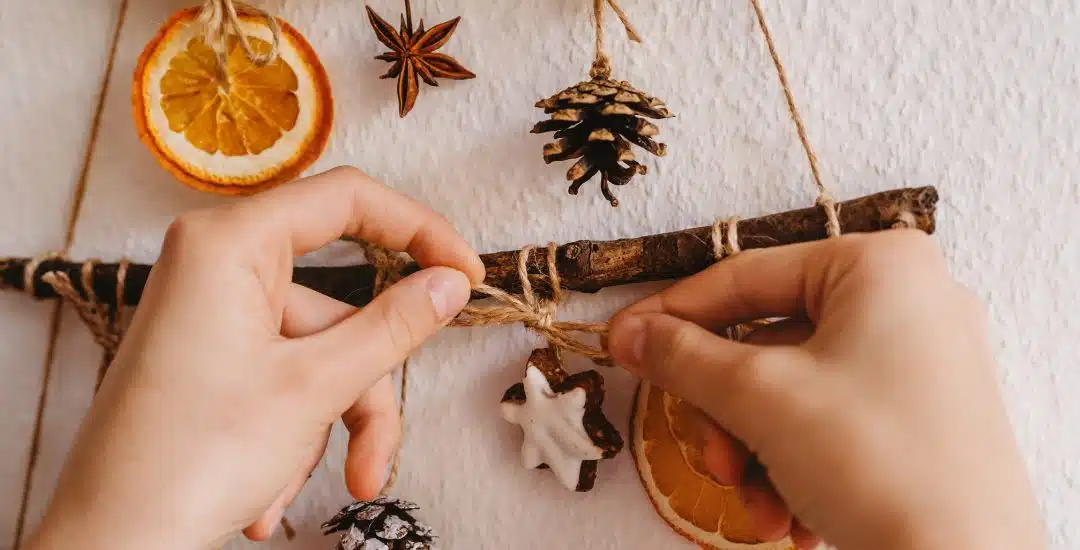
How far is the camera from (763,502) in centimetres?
63

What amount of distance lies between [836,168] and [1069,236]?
252 mm

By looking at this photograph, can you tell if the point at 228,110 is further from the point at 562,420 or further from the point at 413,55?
the point at 562,420

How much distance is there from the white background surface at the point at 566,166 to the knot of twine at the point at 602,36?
30 millimetres

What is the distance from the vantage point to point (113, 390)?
583 mm

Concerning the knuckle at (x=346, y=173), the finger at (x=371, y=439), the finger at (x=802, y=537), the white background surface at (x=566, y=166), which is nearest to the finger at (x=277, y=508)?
the finger at (x=371, y=439)

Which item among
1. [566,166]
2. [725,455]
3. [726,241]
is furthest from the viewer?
[566,166]

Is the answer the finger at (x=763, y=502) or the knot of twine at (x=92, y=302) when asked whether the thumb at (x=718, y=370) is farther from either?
the knot of twine at (x=92, y=302)

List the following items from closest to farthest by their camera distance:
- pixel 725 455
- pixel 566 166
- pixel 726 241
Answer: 1. pixel 725 455
2. pixel 726 241
3. pixel 566 166

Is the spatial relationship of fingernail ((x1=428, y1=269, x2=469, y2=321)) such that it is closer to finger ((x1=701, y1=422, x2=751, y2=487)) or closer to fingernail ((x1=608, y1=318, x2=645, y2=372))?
fingernail ((x1=608, y1=318, x2=645, y2=372))

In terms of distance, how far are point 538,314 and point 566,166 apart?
0.19m

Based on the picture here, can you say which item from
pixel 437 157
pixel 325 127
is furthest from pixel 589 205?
pixel 325 127

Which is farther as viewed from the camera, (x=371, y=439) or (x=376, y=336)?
(x=371, y=439)

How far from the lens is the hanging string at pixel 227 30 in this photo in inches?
31.9

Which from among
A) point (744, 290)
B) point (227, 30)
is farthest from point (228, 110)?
point (744, 290)
